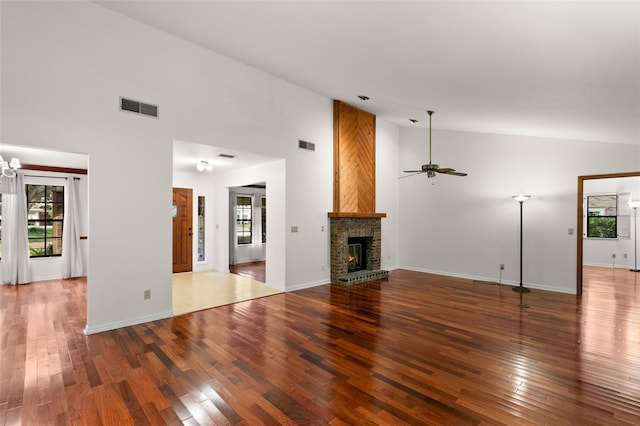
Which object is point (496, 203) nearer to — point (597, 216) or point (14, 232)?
point (597, 216)

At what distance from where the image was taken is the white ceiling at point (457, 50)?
97.4 inches

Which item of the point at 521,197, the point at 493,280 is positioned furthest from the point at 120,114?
the point at 493,280

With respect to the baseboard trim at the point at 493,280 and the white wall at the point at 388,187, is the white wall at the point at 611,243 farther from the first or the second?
the white wall at the point at 388,187

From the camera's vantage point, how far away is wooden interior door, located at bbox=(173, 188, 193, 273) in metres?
7.50

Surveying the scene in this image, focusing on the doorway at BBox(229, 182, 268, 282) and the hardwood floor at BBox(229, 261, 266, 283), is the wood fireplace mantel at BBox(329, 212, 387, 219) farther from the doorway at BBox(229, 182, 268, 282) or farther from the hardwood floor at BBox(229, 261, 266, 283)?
the doorway at BBox(229, 182, 268, 282)

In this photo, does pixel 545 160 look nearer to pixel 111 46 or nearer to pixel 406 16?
pixel 406 16

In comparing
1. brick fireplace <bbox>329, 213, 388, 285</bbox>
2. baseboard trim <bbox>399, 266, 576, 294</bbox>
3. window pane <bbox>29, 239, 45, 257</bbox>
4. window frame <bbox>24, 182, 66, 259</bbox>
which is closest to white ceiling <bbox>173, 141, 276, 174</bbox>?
brick fireplace <bbox>329, 213, 388, 285</bbox>

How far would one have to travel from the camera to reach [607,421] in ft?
7.04

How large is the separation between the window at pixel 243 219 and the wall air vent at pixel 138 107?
538 cm

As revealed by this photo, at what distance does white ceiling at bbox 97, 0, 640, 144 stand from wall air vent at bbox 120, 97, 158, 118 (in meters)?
1.09

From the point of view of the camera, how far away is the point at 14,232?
623 cm

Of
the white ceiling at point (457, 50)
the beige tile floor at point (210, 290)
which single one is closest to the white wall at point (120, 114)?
the white ceiling at point (457, 50)

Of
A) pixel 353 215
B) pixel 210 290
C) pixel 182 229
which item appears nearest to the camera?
pixel 210 290

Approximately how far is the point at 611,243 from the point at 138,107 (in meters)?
12.2
